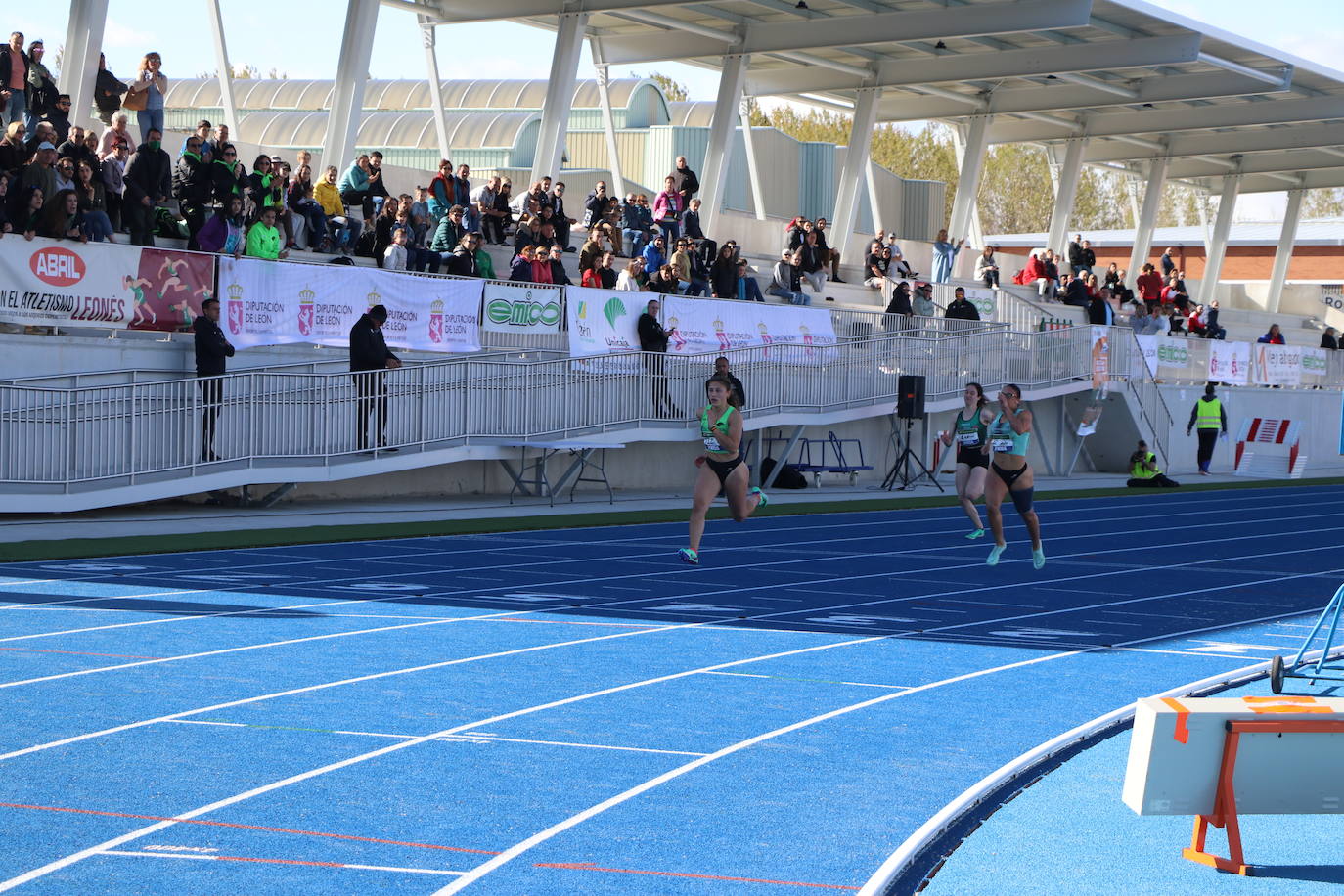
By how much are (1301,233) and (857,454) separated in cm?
4360

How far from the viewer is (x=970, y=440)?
18.5m

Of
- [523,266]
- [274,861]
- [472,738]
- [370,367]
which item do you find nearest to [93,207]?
[370,367]

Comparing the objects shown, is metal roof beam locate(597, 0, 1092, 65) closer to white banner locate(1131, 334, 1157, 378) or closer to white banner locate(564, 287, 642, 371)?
white banner locate(1131, 334, 1157, 378)

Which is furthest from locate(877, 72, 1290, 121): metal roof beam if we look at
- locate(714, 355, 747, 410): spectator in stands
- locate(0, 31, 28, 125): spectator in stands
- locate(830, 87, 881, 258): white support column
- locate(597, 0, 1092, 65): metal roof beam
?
locate(0, 31, 28, 125): spectator in stands

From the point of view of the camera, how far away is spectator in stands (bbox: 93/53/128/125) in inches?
944

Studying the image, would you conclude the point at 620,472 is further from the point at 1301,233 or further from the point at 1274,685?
the point at 1301,233

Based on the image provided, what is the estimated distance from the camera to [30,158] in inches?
763

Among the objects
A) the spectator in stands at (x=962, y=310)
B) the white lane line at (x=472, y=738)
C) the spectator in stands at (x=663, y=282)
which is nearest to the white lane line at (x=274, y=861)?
the white lane line at (x=472, y=738)

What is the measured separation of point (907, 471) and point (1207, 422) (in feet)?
36.6

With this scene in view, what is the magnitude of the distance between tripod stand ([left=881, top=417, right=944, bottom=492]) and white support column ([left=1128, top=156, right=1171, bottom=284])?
21.8m

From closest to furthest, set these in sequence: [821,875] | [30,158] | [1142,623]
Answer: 1. [821,875]
2. [1142,623]
3. [30,158]

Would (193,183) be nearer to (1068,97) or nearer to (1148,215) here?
(1068,97)

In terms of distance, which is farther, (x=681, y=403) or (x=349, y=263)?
(x=681, y=403)

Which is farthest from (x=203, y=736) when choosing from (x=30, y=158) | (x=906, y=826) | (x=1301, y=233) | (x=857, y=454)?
(x=1301, y=233)
